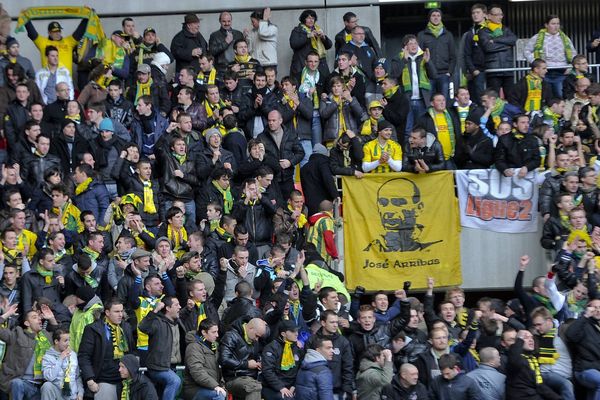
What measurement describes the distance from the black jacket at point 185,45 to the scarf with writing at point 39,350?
24.1ft

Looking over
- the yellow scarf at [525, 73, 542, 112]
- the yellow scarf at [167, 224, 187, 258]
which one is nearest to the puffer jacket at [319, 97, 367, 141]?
the yellow scarf at [525, 73, 542, 112]

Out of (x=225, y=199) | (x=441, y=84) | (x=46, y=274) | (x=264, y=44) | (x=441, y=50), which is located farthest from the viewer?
(x=264, y=44)

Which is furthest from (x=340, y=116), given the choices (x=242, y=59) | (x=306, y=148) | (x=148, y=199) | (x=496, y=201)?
(x=148, y=199)

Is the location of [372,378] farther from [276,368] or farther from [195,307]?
[195,307]

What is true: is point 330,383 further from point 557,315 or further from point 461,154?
point 461,154

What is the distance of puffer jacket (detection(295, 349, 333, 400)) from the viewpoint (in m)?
18.2

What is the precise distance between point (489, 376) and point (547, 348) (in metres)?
0.79

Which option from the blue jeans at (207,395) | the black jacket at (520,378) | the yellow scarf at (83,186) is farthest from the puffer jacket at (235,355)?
the yellow scarf at (83,186)

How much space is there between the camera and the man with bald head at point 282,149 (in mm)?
22562

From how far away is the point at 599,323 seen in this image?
18.7 meters

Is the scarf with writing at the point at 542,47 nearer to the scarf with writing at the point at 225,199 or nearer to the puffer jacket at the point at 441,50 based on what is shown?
the puffer jacket at the point at 441,50

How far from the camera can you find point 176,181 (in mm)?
22016

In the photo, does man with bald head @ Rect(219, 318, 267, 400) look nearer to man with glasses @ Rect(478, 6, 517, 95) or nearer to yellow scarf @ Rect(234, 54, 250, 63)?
yellow scarf @ Rect(234, 54, 250, 63)

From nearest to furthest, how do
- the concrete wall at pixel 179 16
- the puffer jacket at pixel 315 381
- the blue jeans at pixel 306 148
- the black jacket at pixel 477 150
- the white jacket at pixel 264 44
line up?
the puffer jacket at pixel 315 381
the black jacket at pixel 477 150
the blue jeans at pixel 306 148
the white jacket at pixel 264 44
the concrete wall at pixel 179 16
